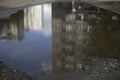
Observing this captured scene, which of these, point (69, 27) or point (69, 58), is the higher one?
point (69, 27)

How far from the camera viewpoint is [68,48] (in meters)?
22.9

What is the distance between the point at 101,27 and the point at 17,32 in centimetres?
803

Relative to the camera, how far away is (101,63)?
19.0 m

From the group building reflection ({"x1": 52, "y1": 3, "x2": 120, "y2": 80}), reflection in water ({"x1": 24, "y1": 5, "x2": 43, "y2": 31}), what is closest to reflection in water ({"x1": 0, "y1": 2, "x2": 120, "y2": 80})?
building reflection ({"x1": 52, "y1": 3, "x2": 120, "y2": 80})

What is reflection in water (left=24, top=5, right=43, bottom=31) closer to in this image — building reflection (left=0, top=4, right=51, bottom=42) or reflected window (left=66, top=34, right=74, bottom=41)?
building reflection (left=0, top=4, right=51, bottom=42)

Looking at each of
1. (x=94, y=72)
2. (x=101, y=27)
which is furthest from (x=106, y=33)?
(x=94, y=72)

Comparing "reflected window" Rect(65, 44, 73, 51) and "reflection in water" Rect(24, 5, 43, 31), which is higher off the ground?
"reflection in water" Rect(24, 5, 43, 31)

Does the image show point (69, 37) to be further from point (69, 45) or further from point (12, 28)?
point (12, 28)

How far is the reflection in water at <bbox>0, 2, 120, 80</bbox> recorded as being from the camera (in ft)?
57.4

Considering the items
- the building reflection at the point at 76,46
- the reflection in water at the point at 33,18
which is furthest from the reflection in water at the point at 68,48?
the reflection in water at the point at 33,18

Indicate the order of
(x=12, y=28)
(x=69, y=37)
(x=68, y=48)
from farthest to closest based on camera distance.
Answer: (x=12, y=28), (x=69, y=37), (x=68, y=48)

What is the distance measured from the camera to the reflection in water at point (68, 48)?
17500 mm

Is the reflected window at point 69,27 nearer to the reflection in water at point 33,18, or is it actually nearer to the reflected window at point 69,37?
the reflected window at point 69,37

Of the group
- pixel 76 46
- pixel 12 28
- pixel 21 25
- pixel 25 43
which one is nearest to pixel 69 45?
pixel 76 46
